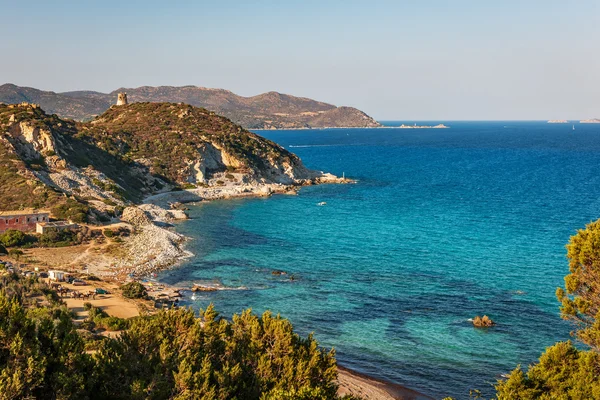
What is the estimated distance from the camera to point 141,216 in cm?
7012

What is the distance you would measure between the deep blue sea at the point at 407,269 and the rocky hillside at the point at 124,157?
1382 cm

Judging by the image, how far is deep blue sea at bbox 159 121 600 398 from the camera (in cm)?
3381

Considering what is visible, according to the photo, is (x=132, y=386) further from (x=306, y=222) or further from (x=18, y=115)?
(x=18, y=115)

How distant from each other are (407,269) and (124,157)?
224 ft

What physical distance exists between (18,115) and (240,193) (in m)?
40.1

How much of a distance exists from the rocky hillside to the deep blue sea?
1382 cm

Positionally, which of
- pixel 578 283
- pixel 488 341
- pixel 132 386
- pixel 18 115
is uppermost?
pixel 18 115

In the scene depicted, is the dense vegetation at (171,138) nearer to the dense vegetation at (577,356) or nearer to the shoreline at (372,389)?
the shoreline at (372,389)

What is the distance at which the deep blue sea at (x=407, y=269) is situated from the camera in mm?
33812

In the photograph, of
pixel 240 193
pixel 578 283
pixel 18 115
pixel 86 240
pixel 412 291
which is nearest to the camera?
pixel 578 283

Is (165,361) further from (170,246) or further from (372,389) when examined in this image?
(170,246)

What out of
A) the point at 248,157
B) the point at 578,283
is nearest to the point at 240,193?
the point at 248,157

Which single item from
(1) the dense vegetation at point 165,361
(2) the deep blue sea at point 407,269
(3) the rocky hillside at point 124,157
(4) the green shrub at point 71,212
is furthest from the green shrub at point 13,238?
(1) the dense vegetation at point 165,361

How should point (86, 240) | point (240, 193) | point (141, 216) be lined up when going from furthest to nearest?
1. point (240, 193)
2. point (141, 216)
3. point (86, 240)
